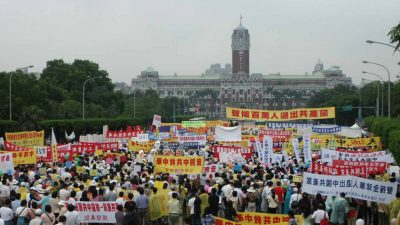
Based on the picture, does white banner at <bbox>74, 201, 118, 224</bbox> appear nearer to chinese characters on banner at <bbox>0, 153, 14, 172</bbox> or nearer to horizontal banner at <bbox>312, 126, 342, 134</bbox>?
chinese characters on banner at <bbox>0, 153, 14, 172</bbox>

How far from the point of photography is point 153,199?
15.5m

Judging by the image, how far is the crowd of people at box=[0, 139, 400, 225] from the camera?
13.6 meters

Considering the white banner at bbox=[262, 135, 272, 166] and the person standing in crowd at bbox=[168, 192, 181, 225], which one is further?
A: the white banner at bbox=[262, 135, 272, 166]

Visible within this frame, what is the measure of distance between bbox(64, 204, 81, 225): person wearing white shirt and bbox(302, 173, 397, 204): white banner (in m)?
4.58

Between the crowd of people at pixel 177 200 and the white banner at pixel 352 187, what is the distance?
0.54ft

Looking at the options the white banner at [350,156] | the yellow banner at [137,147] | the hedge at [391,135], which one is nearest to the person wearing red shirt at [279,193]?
the white banner at [350,156]

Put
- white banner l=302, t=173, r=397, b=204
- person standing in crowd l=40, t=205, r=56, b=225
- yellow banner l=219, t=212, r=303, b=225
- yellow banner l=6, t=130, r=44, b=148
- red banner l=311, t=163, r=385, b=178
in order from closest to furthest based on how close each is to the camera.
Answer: yellow banner l=219, t=212, r=303, b=225, person standing in crowd l=40, t=205, r=56, b=225, white banner l=302, t=173, r=397, b=204, red banner l=311, t=163, r=385, b=178, yellow banner l=6, t=130, r=44, b=148

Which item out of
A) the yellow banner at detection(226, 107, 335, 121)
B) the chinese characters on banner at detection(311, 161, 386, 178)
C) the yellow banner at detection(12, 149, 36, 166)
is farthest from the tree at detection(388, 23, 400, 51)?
the yellow banner at detection(226, 107, 335, 121)

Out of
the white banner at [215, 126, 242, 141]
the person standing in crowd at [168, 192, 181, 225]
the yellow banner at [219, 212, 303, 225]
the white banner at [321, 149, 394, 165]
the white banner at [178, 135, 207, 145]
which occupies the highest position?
the white banner at [215, 126, 242, 141]

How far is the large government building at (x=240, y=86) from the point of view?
17712 cm

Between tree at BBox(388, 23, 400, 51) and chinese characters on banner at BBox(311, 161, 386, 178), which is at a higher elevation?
tree at BBox(388, 23, 400, 51)

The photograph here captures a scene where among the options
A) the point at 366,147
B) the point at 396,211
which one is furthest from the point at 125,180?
the point at 366,147

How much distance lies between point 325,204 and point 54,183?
5532mm

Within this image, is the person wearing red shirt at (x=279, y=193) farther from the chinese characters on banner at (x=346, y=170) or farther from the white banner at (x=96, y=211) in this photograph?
the white banner at (x=96, y=211)
